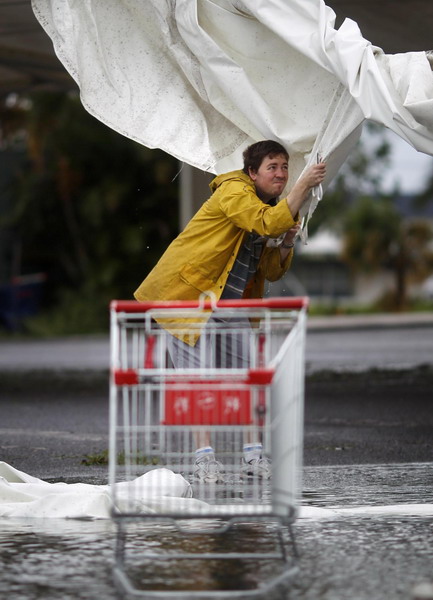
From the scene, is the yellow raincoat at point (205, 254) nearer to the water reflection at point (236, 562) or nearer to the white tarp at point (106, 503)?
the white tarp at point (106, 503)

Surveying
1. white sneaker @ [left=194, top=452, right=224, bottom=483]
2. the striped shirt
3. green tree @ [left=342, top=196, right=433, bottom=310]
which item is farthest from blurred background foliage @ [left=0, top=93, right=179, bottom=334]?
white sneaker @ [left=194, top=452, right=224, bottom=483]

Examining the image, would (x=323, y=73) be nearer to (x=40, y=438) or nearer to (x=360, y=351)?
(x=40, y=438)

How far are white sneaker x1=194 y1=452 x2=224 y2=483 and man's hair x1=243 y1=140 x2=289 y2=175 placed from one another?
1.65m

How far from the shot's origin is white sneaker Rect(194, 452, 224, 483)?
6785 mm

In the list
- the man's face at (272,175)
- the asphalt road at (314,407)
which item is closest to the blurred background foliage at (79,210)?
the asphalt road at (314,407)

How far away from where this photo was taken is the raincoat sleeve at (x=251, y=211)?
6824mm

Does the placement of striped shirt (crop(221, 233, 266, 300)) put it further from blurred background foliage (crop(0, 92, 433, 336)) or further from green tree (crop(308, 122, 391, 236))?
green tree (crop(308, 122, 391, 236))

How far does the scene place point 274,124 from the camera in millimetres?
7551

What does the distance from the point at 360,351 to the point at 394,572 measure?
16274 millimetres

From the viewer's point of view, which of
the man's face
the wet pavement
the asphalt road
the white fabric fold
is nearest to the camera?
the wet pavement

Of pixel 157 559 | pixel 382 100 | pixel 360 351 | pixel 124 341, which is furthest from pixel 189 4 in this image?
pixel 360 351

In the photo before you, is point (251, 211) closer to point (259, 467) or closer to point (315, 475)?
point (259, 467)

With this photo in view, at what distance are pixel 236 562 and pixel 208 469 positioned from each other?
68.2 inches

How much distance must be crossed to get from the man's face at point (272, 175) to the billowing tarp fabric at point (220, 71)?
17 centimetres
